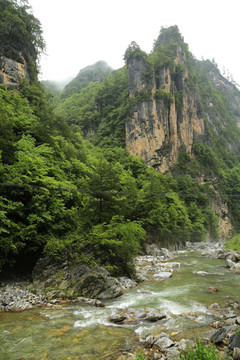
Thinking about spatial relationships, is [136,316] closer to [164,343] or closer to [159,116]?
[164,343]

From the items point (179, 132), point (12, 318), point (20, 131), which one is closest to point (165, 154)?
point (179, 132)

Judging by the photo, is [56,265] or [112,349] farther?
[56,265]

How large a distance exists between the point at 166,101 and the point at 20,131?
46305mm

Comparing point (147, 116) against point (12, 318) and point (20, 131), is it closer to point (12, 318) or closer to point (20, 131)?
point (20, 131)

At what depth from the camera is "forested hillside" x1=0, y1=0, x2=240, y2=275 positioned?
10.8 m

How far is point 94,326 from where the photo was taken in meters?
6.66

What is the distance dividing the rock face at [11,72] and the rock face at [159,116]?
97.2 feet

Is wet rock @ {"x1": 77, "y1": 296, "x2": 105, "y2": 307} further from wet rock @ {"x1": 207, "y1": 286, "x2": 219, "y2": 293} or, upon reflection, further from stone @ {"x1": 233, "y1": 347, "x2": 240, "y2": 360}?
wet rock @ {"x1": 207, "y1": 286, "x2": 219, "y2": 293}

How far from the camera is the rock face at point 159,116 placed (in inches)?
2010

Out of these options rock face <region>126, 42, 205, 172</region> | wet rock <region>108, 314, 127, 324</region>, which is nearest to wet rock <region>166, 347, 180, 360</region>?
wet rock <region>108, 314, 127, 324</region>

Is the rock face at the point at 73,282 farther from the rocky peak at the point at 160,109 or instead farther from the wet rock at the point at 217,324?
the rocky peak at the point at 160,109

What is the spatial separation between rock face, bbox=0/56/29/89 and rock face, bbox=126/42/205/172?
29638 millimetres

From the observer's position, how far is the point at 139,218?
85.2ft

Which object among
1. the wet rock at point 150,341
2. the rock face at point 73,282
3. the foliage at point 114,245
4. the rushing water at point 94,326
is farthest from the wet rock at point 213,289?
the wet rock at point 150,341
